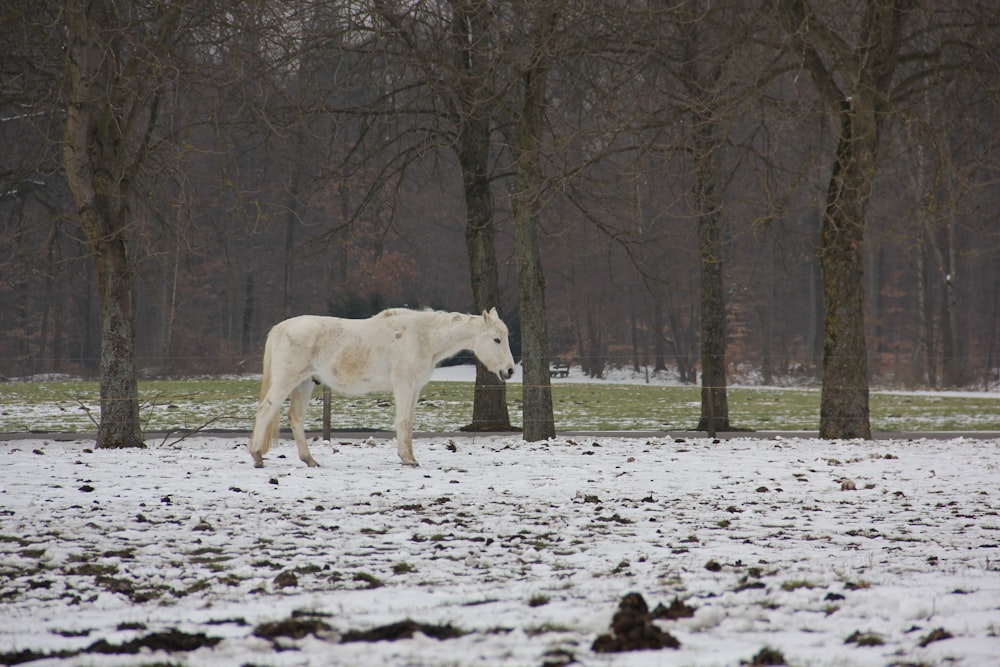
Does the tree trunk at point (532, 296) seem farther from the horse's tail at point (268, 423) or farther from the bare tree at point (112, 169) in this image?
the bare tree at point (112, 169)

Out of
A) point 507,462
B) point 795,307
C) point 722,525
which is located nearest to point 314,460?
point 507,462

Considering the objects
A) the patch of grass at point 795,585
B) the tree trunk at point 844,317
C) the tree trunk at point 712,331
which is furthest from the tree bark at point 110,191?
the patch of grass at point 795,585

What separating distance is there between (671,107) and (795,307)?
158ft

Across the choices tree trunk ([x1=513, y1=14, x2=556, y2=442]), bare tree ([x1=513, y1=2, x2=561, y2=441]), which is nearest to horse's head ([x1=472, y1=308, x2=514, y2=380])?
bare tree ([x1=513, y1=2, x2=561, y2=441])

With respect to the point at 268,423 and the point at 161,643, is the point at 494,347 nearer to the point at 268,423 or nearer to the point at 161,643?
the point at 268,423

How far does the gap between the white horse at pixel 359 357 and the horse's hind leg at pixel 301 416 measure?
0.04 feet

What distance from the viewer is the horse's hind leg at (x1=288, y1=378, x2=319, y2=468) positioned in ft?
37.3

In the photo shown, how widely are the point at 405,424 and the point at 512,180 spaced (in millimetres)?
25326

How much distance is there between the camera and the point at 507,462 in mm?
11750

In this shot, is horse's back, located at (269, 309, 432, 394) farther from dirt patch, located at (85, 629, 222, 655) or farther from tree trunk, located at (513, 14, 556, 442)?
dirt patch, located at (85, 629, 222, 655)

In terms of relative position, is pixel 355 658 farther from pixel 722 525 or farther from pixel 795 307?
pixel 795 307

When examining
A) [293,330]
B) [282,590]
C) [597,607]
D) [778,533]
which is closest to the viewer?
[597,607]

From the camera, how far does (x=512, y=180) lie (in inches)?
1411

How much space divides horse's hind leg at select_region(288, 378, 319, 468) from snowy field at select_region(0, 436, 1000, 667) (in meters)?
0.33
